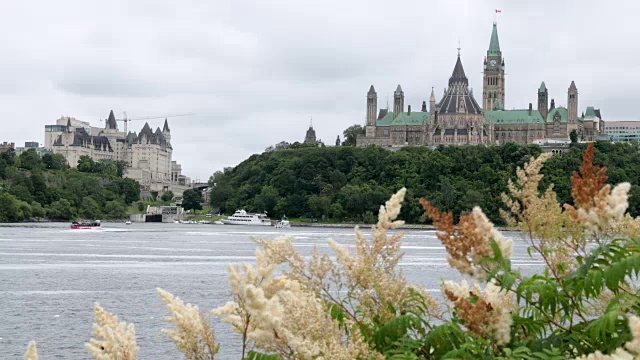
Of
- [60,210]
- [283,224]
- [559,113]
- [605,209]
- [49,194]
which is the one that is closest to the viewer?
[605,209]

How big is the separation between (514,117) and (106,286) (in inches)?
6410

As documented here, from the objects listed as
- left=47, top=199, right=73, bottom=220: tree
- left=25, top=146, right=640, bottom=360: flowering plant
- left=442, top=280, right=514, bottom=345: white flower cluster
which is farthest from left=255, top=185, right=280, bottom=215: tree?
left=442, top=280, right=514, bottom=345: white flower cluster

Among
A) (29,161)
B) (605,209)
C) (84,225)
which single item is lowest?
(84,225)

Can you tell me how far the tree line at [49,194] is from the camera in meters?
132

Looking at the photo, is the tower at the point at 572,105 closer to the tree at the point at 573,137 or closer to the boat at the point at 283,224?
the tree at the point at 573,137

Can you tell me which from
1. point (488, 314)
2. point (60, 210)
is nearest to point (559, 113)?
point (60, 210)

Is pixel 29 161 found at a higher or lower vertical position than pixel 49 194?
higher

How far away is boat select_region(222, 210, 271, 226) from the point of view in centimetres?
14450

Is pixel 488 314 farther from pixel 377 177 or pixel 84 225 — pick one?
pixel 377 177

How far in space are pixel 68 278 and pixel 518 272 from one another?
3931 centimetres

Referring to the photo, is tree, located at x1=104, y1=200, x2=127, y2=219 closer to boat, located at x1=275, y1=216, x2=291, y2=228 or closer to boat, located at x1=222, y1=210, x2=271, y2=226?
boat, located at x1=222, y1=210, x2=271, y2=226

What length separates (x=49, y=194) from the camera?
5674 inches

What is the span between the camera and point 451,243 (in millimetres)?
6129

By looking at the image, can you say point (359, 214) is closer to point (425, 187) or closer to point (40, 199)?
point (425, 187)
